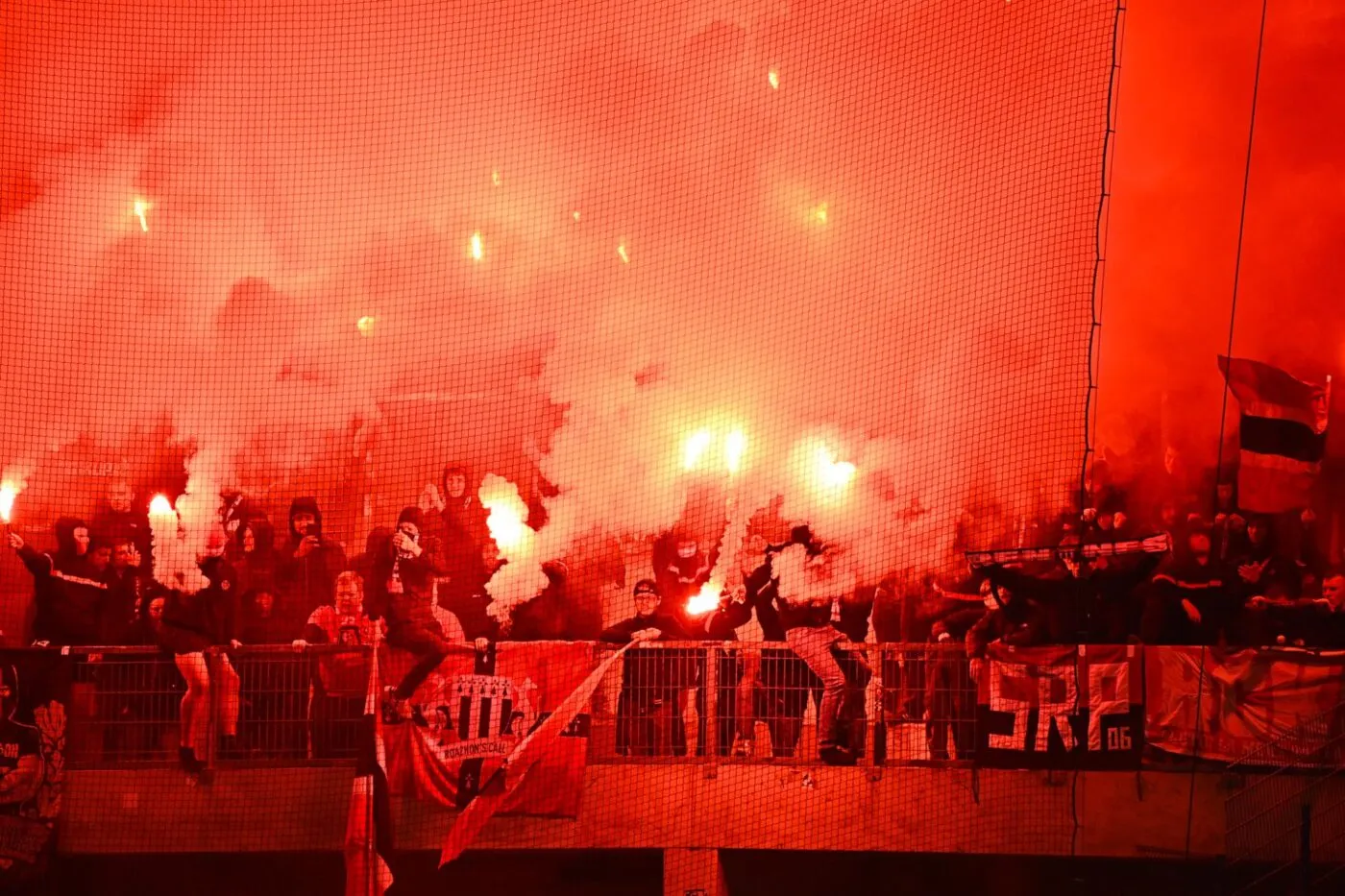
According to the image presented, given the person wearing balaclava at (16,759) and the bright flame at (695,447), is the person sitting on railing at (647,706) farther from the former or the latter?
the person wearing balaclava at (16,759)

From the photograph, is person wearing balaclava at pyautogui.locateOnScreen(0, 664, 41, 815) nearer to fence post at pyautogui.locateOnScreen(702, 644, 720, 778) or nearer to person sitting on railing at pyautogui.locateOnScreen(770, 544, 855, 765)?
fence post at pyautogui.locateOnScreen(702, 644, 720, 778)

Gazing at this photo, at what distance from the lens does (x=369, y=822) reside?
577 cm

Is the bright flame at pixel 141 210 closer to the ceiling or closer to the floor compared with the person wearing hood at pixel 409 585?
closer to the ceiling

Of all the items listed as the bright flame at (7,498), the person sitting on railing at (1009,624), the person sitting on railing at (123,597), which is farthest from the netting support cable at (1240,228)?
the bright flame at (7,498)

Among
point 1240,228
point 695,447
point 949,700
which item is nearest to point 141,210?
point 695,447

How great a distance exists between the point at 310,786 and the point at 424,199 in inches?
125

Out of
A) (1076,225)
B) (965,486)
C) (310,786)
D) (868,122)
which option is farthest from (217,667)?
(1076,225)

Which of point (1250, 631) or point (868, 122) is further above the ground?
point (868, 122)

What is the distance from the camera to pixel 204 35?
7289mm

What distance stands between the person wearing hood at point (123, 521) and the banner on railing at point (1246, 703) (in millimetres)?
4994

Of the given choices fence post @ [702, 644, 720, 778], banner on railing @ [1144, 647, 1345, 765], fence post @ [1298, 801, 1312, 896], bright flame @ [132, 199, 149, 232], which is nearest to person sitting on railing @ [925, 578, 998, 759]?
banner on railing @ [1144, 647, 1345, 765]

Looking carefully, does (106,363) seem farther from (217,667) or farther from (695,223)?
(695,223)

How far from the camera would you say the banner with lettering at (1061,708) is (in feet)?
18.9

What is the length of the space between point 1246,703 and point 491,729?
3.29m
